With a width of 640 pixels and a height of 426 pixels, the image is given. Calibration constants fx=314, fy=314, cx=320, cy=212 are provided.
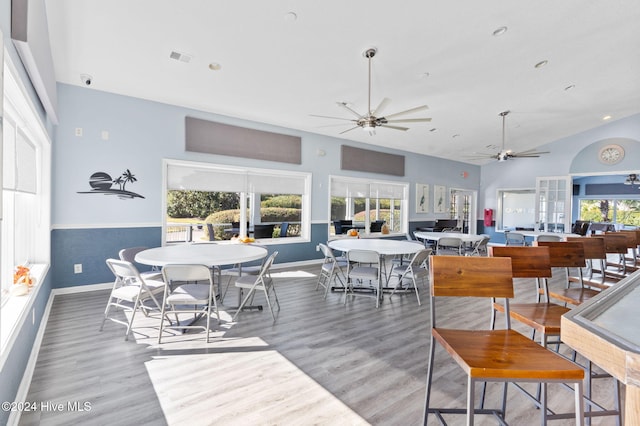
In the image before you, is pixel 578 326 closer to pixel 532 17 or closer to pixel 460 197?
pixel 532 17

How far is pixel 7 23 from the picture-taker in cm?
171

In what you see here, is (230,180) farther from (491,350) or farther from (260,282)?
(491,350)

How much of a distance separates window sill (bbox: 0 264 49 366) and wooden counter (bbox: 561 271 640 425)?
238cm

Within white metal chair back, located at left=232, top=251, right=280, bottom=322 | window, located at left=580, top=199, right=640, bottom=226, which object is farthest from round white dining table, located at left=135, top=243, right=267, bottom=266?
window, located at left=580, top=199, right=640, bottom=226

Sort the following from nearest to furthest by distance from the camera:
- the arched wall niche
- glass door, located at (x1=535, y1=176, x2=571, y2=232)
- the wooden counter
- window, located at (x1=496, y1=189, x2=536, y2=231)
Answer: the wooden counter < the arched wall niche < glass door, located at (x1=535, y1=176, x2=571, y2=232) < window, located at (x1=496, y1=189, x2=536, y2=231)

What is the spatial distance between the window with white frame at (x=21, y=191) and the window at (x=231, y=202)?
62.7 inches

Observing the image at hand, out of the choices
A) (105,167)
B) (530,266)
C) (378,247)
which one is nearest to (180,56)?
(105,167)

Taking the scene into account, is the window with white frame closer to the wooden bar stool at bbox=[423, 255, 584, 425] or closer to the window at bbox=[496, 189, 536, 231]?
the wooden bar stool at bbox=[423, 255, 584, 425]

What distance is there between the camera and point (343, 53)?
4078 mm

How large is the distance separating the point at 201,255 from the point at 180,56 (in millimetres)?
2488

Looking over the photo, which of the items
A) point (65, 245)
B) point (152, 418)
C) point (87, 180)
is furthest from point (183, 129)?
point (152, 418)

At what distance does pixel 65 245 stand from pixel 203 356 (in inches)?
126

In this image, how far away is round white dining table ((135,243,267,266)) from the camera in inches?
120

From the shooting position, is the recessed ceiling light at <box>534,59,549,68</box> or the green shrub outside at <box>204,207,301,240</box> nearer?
the recessed ceiling light at <box>534,59,549,68</box>
